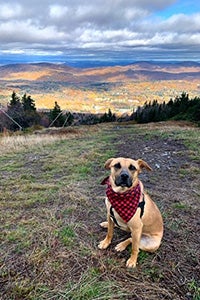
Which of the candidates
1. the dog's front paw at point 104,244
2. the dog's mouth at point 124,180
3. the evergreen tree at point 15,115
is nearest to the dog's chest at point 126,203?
the dog's mouth at point 124,180

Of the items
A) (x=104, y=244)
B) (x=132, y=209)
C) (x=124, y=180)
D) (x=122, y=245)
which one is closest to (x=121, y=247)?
(x=122, y=245)

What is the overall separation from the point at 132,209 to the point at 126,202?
109 mm

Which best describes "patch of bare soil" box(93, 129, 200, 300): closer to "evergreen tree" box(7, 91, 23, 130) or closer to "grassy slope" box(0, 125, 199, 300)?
"grassy slope" box(0, 125, 199, 300)

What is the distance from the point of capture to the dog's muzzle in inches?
121

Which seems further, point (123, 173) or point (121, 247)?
point (121, 247)

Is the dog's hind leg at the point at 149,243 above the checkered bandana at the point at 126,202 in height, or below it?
below

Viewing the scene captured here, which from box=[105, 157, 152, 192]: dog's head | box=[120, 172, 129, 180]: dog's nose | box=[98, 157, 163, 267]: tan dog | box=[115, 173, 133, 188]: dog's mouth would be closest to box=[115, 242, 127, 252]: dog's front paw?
box=[98, 157, 163, 267]: tan dog

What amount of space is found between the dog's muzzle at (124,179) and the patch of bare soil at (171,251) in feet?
3.28

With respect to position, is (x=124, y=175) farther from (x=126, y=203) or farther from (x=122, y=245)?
(x=122, y=245)

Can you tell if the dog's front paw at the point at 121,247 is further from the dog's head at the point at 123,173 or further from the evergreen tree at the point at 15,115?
the evergreen tree at the point at 15,115

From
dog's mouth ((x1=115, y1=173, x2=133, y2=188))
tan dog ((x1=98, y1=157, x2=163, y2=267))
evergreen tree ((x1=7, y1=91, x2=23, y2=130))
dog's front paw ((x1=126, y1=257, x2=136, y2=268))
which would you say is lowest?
evergreen tree ((x1=7, y1=91, x2=23, y2=130))

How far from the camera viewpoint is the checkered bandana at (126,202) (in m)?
3.12

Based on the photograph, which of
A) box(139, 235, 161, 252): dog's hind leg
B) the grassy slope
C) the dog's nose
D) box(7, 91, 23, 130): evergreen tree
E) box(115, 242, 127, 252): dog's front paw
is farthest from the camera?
box(7, 91, 23, 130): evergreen tree

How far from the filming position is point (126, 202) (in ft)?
10.3
